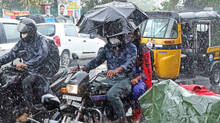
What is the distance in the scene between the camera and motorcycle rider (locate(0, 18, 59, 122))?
4.76 m

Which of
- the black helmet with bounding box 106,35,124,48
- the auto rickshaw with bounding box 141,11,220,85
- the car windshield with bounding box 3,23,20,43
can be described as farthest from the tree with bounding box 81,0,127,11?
the black helmet with bounding box 106,35,124,48

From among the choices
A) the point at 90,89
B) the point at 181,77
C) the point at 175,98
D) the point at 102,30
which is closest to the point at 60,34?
the point at 181,77

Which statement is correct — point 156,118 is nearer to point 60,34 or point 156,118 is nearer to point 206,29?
point 206,29

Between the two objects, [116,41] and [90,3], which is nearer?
[116,41]

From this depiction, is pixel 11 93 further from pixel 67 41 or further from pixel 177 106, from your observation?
pixel 67 41

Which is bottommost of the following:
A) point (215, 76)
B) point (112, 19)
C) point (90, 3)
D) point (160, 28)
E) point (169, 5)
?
point (215, 76)

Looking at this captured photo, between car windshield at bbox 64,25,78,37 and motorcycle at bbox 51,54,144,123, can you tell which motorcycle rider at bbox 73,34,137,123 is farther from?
car windshield at bbox 64,25,78,37

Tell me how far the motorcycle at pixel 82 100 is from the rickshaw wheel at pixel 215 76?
6031 millimetres

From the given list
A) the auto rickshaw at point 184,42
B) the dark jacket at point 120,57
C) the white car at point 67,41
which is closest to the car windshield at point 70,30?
the white car at point 67,41

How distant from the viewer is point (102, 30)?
4.89m

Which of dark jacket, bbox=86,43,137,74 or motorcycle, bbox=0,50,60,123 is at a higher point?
Answer: dark jacket, bbox=86,43,137,74

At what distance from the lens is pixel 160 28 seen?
8.80 meters

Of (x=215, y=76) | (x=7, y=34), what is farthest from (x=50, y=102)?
(x=215, y=76)

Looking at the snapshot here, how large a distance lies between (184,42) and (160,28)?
105cm
